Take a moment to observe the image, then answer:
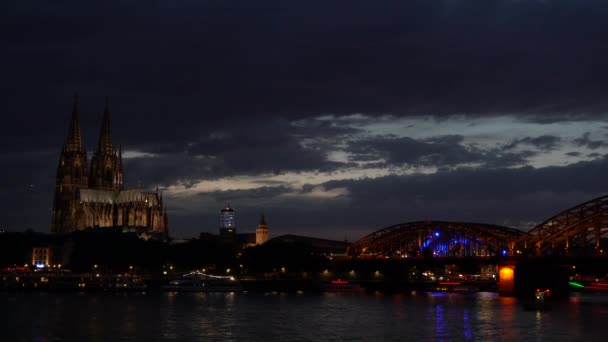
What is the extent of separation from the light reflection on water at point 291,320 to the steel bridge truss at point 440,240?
1031 inches

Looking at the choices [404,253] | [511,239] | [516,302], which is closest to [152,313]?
[516,302]

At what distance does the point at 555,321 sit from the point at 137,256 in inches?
3790

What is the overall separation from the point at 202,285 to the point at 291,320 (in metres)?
57.5

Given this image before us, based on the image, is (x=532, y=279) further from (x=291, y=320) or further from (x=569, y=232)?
(x=291, y=320)

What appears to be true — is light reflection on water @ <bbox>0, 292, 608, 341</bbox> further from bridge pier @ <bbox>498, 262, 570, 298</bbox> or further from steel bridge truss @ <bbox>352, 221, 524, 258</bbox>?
steel bridge truss @ <bbox>352, 221, 524, 258</bbox>

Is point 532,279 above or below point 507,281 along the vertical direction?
above

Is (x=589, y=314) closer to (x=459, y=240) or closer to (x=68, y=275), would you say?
(x=459, y=240)

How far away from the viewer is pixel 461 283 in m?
158

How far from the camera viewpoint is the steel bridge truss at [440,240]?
428 feet

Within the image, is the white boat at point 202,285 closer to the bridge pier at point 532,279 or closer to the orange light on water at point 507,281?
the orange light on water at point 507,281

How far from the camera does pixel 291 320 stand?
75.9 meters

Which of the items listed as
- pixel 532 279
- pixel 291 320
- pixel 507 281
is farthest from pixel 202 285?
pixel 291 320

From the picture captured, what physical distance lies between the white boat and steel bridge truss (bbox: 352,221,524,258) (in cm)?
2892

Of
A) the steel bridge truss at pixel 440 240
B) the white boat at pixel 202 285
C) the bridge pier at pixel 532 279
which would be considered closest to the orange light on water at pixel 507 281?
the bridge pier at pixel 532 279
